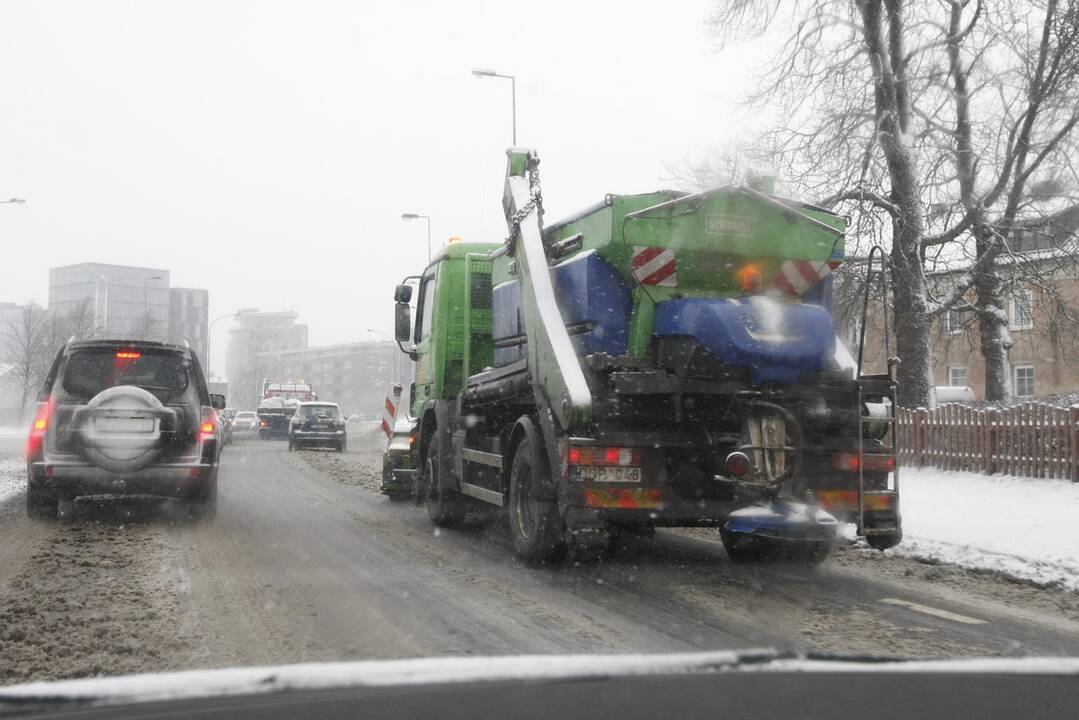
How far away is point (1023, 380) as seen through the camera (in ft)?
142

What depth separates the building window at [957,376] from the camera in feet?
153

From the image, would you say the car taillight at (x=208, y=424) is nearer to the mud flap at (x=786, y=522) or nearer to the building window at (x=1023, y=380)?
the mud flap at (x=786, y=522)

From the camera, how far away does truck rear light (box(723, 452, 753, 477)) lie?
7019 millimetres

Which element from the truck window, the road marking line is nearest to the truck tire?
the truck window

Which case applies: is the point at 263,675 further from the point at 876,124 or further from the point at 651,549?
the point at 876,124

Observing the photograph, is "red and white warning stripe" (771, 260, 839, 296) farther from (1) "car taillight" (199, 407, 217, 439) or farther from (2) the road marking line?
(1) "car taillight" (199, 407, 217, 439)

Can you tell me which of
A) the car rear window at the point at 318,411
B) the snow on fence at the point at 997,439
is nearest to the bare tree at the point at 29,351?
the car rear window at the point at 318,411

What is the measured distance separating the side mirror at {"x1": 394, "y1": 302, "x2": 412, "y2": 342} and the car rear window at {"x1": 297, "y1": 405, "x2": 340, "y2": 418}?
19470 millimetres

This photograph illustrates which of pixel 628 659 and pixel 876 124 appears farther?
pixel 876 124

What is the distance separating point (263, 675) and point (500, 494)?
6737 mm

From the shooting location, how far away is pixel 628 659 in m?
2.14

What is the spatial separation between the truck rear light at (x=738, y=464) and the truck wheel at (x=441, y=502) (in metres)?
4.04

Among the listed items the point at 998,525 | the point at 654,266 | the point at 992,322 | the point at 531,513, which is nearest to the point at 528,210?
the point at 654,266

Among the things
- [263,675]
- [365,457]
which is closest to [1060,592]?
[263,675]
